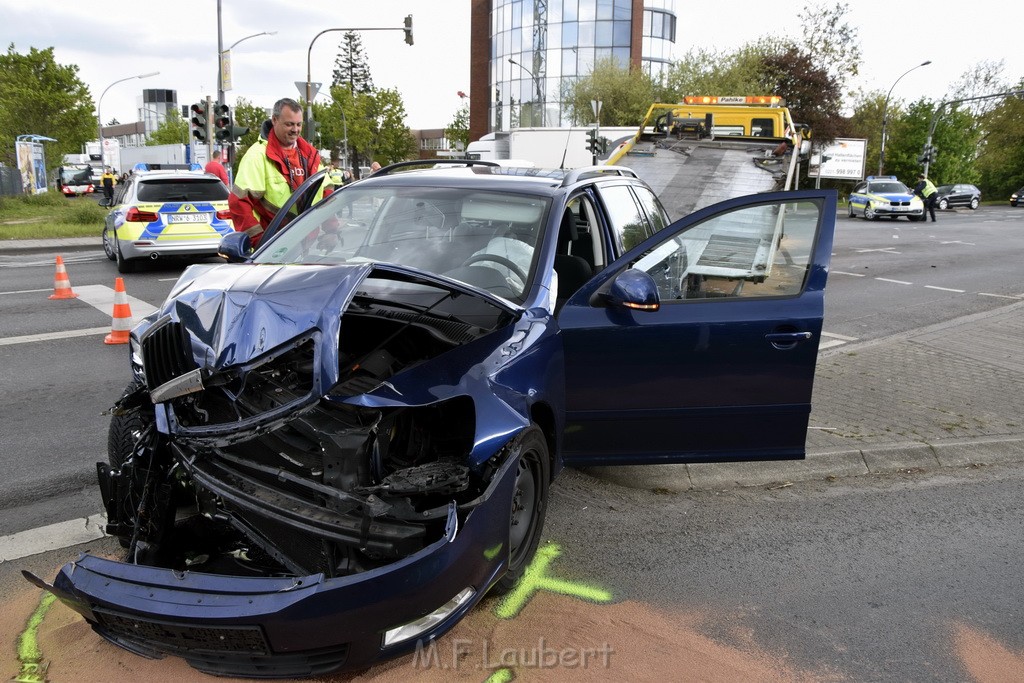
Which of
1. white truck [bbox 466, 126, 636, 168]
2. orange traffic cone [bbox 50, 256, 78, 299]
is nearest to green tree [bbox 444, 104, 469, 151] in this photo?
white truck [bbox 466, 126, 636, 168]

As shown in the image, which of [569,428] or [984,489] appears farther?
[984,489]

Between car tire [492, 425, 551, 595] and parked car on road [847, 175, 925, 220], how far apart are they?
3308cm

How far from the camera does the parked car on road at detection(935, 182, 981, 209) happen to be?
45.0 m

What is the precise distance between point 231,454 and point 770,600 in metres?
2.22

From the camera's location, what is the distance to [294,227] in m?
4.39

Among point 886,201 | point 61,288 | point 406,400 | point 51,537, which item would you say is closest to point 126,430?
point 51,537

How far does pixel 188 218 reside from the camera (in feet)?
41.3

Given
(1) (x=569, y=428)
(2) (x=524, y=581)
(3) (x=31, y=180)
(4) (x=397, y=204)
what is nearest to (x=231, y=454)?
(2) (x=524, y=581)

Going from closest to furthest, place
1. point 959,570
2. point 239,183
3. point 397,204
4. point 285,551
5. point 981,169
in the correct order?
point 285,551
point 959,570
point 397,204
point 239,183
point 981,169

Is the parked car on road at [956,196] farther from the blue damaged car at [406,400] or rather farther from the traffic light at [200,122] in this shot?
the blue damaged car at [406,400]

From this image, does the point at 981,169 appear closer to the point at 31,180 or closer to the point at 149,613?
the point at 31,180

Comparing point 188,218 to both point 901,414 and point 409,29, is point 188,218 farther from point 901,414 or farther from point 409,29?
point 409,29

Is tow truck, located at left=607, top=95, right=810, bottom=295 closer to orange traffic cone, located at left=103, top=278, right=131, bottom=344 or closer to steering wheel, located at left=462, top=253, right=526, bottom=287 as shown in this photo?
steering wheel, located at left=462, top=253, right=526, bottom=287

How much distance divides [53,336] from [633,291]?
Result: 6660 millimetres
